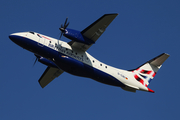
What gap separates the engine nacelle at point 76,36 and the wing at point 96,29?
28 centimetres

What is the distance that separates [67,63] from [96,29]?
3997mm

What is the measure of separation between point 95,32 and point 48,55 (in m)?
4.65

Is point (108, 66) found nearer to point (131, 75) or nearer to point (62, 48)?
point (131, 75)

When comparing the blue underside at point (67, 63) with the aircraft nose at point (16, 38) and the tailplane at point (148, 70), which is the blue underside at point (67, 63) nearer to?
the aircraft nose at point (16, 38)

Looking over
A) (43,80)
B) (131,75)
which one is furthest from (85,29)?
(43,80)

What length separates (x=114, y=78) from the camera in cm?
2447

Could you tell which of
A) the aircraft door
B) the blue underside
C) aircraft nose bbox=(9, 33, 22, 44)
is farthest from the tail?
aircraft nose bbox=(9, 33, 22, 44)

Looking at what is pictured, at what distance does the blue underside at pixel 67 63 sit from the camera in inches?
869

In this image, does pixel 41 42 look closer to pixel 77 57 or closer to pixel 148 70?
pixel 77 57

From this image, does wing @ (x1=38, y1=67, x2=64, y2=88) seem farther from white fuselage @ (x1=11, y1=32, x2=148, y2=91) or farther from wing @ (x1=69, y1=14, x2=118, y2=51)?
wing @ (x1=69, y1=14, x2=118, y2=51)

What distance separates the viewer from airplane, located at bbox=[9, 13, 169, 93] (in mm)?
22016

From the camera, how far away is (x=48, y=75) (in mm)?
28062

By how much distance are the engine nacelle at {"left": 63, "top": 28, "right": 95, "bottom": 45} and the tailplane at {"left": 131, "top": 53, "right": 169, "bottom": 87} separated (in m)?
6.90

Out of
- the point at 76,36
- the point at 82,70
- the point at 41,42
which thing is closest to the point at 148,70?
the point at 82,70
